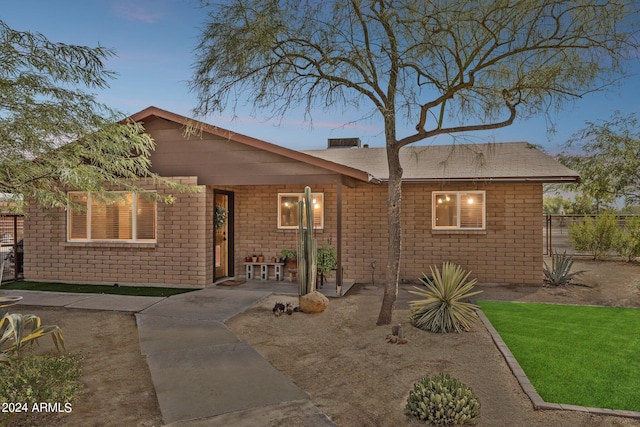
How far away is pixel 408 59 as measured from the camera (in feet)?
22.7

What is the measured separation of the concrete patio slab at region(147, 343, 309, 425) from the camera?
3.85 m

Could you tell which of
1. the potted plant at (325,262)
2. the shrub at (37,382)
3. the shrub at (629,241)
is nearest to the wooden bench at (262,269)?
the potted plant at (325,262)

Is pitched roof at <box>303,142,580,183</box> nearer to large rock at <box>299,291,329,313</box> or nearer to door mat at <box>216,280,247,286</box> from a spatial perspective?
large rock at <box>299,291,329,313</box>

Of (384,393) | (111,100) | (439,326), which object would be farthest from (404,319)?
(111,100)

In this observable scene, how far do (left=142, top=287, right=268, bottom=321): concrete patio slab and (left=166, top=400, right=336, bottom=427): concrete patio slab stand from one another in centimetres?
354

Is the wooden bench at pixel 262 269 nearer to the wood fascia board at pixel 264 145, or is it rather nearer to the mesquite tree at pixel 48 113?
the wood fascia board at pixel 264 145

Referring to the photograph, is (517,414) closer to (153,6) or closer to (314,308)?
(314,308)

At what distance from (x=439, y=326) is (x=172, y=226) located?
7.23 meters

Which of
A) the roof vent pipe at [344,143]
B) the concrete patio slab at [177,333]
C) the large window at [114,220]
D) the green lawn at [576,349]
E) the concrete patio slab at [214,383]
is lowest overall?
the green lawn at [576,349]

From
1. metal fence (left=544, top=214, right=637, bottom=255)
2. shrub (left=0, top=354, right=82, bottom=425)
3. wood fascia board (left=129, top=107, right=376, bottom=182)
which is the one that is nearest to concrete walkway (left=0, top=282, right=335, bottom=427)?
shrub (left=0, top=354, right=82, bottom=425)

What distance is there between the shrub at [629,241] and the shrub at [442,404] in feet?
47.8

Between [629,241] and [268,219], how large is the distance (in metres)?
13.1

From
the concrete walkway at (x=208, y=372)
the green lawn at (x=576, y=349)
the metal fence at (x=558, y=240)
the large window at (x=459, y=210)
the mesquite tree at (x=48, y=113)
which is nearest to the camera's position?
the concrete walkway at (x=208, y=372)

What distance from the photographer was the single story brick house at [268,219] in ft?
34.2
